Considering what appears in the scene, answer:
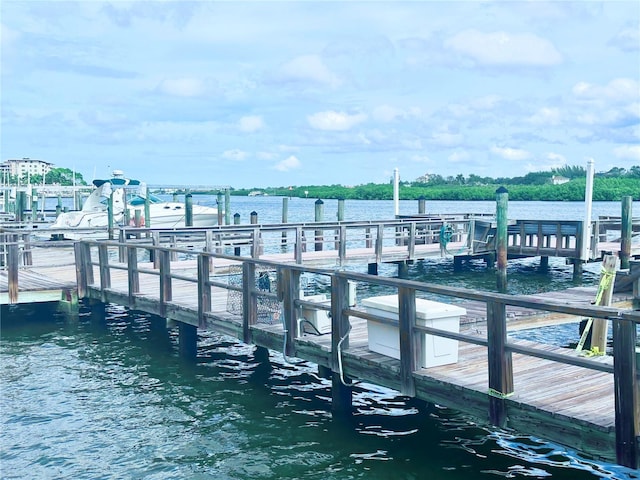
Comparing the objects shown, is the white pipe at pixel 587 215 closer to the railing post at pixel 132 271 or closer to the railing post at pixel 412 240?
the railing post at pixel 412 240

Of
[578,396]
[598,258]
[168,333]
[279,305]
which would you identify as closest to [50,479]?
[279,305]

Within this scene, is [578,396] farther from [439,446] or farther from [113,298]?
[113,298]

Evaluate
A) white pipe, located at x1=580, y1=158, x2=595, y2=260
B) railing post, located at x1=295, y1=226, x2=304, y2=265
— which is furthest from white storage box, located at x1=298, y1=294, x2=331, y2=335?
white pipe, located at x1=580, y1=158, x2=595, y2=260

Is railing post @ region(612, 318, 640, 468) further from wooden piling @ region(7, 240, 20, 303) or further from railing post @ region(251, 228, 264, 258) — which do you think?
railing post @ region(251, 228, 264, 258)

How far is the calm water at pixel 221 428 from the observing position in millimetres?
7453

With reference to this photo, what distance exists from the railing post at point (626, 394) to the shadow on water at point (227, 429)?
2.02m

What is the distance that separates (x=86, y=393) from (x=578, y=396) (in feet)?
22.8

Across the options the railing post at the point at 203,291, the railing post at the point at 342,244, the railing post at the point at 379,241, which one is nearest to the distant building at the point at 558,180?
the railing post at the point at 379,241

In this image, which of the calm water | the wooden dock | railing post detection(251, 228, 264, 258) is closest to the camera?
the wooden dock

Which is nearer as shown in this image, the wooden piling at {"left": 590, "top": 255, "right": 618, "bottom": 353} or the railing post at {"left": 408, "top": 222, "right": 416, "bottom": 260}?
the wooden piling at {"left": 590, "top": 255, "right": 618, "bottom": 353}

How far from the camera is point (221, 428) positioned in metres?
8.61

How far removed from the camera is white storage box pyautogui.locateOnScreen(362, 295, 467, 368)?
7160 mm

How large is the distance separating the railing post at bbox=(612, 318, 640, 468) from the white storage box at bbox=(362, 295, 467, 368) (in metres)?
1.96

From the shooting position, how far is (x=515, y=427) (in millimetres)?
6277
